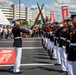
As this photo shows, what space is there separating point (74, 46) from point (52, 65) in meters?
4.82

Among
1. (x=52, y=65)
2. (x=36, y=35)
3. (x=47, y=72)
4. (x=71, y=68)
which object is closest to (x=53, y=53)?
(x=52, y=65)

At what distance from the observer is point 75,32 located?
5.71 metres

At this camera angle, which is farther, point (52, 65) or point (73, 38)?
point (52, 65)

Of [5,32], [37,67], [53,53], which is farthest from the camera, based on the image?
[5,32]

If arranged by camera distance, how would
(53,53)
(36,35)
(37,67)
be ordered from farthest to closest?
1. (36,35)
2. (53,53)
3. (37,67)

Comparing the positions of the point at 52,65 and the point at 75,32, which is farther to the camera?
the point at 52,65

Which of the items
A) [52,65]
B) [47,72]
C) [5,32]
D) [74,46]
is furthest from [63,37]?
[5,32]

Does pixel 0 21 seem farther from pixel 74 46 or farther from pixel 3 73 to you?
pixel 3 73

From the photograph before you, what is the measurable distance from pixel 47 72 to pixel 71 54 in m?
3.37

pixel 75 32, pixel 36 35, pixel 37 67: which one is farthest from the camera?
pixel 36 35

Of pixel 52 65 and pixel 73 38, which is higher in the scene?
pixel 73 38

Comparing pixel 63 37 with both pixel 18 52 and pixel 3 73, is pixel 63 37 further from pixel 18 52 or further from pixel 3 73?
pixel 3 73

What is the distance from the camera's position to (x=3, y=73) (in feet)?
29.9

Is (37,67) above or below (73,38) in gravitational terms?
below
